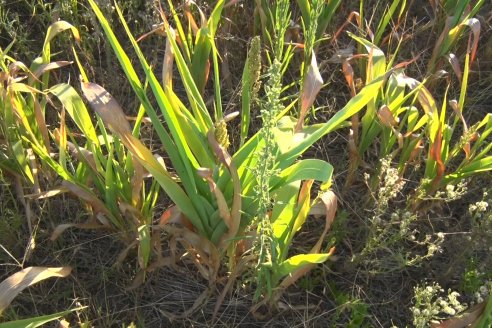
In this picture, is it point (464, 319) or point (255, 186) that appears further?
point (464, 319)

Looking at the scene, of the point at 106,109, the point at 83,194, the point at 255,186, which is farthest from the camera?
the point at 83,194

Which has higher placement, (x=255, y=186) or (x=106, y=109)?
(x=106, y=109)

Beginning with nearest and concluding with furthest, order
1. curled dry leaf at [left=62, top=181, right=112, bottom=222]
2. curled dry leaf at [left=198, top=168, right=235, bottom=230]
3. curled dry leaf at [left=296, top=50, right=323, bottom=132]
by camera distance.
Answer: curled dry leaf at [left=198, top=168, right=235, bottom=230], curled dry leaf at [left=296, top=50, right=323, bottom=132], curled dry leaf at [left=62, top=181, right=112, bottom=222]

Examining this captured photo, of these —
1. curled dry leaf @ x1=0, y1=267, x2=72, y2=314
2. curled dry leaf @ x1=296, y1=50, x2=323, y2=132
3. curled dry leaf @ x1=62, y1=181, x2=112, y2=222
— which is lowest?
curled dry leaf @ x1=0, y1=267, x2=72, y2=314

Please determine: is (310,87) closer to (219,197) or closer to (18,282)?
(219,197)

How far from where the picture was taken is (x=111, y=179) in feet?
4.09

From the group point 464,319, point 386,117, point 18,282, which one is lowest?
point 464,319

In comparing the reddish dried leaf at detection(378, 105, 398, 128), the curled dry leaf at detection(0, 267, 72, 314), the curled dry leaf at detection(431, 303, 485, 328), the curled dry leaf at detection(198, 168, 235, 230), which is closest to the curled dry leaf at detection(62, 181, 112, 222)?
the curled dry leaf at detection(0, 267, 72, 314)

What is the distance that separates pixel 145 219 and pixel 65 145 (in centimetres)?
26

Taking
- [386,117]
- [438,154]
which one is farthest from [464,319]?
[386,117]

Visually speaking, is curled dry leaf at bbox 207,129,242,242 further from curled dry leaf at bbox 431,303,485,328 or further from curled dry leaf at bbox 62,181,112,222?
curled dry leaf at bbox 431,303,485,328

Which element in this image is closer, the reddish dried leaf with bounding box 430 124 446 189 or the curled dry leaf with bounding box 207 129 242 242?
the curled dry leaf with bounding box 207 129 242 242

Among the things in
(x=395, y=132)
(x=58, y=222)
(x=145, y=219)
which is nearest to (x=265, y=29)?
(x=395, y=132)

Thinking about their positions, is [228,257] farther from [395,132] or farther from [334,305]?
[395,132]
